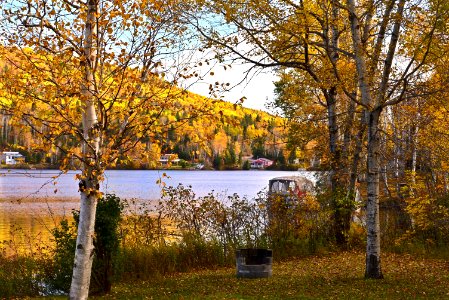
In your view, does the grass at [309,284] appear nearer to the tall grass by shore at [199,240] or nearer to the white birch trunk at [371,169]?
the white birch trunk at [371,169]

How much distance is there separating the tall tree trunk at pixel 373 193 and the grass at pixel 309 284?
0.40 meters

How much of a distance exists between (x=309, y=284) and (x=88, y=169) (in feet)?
16.1

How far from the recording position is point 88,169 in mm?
7383

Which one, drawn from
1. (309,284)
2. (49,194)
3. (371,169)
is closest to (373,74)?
(371,169)

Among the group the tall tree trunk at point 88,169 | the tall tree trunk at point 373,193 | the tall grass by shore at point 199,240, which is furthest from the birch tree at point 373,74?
the tall tree trunk at point 88,169

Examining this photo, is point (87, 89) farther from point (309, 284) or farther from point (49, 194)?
point (49, 194)

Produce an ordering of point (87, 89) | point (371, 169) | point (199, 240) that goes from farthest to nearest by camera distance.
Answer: point (199, 240) < point (371, 169) < point (87, 89)

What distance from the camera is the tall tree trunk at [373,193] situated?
10219mm

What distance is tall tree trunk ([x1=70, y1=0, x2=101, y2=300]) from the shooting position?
7.21 metres

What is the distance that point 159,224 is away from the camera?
1347cm

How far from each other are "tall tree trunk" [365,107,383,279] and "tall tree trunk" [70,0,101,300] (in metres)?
5.13

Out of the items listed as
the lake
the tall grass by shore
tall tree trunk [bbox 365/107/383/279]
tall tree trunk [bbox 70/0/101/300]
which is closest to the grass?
tall tree trunk [bbox 365/107/383/279]

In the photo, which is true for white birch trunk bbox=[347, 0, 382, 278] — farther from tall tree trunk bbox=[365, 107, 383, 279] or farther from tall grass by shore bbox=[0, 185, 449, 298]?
tall grass by shore bbox=[0, 185, 449, 298]

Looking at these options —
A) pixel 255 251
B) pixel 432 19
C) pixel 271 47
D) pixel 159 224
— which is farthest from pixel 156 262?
pixel 432 19
